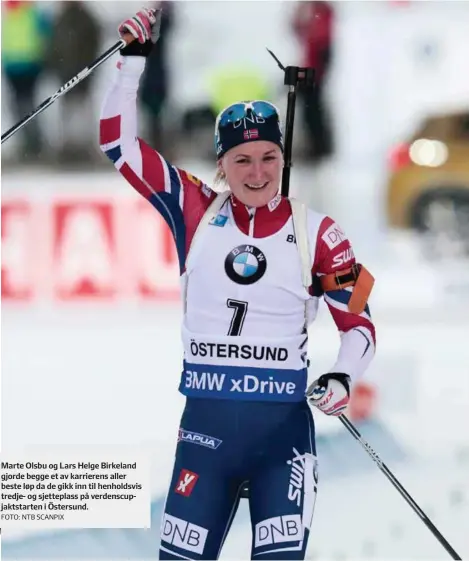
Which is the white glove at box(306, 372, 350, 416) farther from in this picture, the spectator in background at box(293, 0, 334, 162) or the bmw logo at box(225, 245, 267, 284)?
the spectator in background at box(293, 0, 334, 162)

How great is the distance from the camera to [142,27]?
375 centimetres

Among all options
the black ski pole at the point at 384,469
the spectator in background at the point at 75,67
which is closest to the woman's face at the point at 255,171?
the black ski pole at the point at 384,469

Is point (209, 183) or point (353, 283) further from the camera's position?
point (209, 183)

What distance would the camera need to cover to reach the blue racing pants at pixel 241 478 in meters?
3.64

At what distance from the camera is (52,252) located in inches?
301

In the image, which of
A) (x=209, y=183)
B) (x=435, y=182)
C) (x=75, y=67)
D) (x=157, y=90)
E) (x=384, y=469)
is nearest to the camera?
(x=384, y=469)

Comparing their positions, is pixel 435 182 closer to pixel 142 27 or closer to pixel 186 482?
pixel 142 27

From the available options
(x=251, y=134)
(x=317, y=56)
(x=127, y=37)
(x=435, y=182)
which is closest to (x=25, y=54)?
(x=317, y=56)

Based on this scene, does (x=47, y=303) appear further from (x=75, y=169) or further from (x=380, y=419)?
(x=380, y=419)

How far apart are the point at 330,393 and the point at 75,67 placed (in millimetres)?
4722

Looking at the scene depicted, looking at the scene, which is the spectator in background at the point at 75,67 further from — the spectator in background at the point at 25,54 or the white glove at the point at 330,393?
the white glove at the point at 330,393

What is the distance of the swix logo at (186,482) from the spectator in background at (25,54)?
16.5ft

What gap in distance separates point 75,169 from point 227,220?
4.78m

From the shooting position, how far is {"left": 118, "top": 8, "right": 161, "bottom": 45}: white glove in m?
3.74
